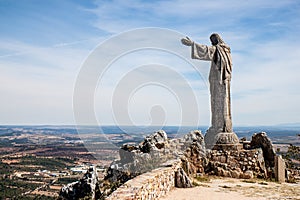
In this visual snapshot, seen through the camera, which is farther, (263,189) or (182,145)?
(182,145)

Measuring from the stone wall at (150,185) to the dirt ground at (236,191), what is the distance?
1.06ft

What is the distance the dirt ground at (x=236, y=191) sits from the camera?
967 cm

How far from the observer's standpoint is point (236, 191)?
1060cm

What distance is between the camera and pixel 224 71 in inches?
588

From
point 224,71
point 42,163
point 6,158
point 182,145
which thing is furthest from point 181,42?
point 6,158

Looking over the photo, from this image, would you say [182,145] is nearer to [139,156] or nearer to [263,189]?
[139,156]

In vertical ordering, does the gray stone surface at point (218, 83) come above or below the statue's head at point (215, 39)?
below

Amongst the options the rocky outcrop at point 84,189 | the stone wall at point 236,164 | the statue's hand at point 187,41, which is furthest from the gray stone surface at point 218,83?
the rocky outcrop at point 84,189

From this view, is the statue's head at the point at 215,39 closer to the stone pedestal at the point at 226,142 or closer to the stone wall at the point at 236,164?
the stone pedestal at the point at 226,142

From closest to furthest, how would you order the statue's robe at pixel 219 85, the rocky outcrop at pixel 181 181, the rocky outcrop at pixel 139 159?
the rocky outcrop at pixel 181 181 → the rocky outcrop at pixel 139 159 → the statue's robe at pixel 219 85

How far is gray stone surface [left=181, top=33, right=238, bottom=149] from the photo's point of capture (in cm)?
1458

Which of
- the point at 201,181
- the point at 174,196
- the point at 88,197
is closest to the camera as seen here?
the point at 174,196

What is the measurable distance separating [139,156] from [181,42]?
206 inches

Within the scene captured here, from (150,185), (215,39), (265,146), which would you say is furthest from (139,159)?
(215,39)
